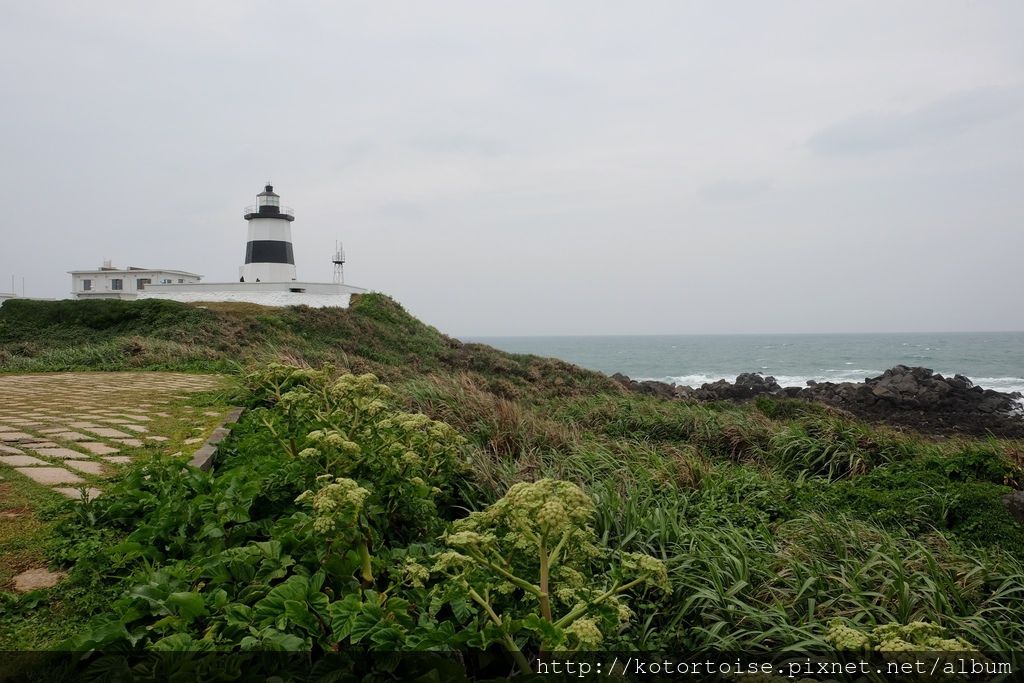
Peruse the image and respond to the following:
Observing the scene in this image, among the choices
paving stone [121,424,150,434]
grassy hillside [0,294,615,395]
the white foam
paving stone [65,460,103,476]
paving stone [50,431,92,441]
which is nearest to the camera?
paving stone [65,460,103,476]

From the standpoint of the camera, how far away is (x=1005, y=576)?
3.43m

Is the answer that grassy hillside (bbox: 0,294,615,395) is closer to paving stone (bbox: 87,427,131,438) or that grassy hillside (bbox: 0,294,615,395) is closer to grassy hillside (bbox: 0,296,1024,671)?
paving stone (bbox: 87,427,131,438)

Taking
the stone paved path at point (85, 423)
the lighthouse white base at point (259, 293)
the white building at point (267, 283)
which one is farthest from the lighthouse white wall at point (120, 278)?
the stone paved path at point (85, 423)

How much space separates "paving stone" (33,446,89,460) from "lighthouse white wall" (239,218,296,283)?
28.5 m

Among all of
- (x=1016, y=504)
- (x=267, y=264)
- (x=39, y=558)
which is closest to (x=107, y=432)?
(x=39, y=558)

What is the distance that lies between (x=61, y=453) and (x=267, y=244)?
29.7 meters

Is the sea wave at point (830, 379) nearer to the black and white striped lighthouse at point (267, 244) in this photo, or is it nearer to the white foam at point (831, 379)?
the white foam at point (831, 379)

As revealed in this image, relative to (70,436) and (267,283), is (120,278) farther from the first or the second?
(70,436)

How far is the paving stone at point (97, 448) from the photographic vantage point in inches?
175

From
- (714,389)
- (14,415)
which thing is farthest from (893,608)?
(714,389)

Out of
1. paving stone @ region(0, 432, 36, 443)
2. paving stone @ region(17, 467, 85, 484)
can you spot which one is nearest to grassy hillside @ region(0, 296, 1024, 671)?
paving stone @ region(17, 467, 85, 484)

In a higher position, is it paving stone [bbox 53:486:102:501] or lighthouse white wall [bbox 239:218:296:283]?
lighthouse white wall [bbox 239:218:296:283]

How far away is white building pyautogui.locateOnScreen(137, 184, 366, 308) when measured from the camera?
87.5 feet

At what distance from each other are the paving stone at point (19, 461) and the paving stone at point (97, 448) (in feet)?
1.19
